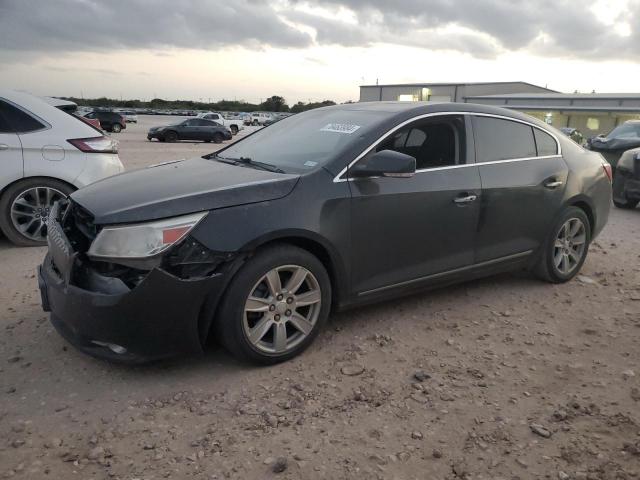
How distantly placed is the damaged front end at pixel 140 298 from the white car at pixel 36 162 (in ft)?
10.1

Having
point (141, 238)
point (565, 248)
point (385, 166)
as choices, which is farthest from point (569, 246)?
point (141, 238)

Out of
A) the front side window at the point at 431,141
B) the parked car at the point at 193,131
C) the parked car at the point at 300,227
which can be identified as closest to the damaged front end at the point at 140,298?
the parked car at the point at 300,227

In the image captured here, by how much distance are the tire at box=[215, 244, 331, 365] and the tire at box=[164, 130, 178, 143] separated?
28864mm

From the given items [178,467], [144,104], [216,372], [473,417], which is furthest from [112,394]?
[144,104]

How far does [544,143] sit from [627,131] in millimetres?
8309

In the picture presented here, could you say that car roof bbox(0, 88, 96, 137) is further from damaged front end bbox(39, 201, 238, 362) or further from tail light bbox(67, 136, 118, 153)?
damaged front end bbox(39, 201, 238, 362)

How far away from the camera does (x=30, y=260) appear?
5.38m

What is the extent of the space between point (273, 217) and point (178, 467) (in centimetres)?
140

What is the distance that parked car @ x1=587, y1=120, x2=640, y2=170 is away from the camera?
10.8 meters

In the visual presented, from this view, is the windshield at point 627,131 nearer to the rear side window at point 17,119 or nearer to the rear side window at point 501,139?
the rear side window at point 501,139

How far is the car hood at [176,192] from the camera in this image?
3023 mm

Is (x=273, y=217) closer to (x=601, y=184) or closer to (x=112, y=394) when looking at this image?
(x=112, y=394)

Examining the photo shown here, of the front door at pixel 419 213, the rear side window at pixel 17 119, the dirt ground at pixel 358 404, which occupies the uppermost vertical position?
the rear side window at pixel 17 119

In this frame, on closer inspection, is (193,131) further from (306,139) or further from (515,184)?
(515,184)
